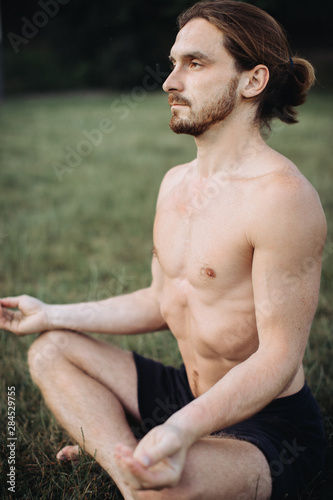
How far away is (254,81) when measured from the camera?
1696 mm

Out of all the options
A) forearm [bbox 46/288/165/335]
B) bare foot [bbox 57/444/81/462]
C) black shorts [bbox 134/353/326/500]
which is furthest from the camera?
forearm [bbox 46/288/165/335]

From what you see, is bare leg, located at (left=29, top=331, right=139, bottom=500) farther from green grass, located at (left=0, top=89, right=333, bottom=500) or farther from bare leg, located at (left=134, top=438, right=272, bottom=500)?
bare leg, located at (left=134, top=438, right=272, bottom=500)

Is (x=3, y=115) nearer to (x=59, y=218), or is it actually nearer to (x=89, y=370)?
(x=59, y=218)

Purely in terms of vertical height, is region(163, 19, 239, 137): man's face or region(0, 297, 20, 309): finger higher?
region(163, 19, 239, 137): man's face

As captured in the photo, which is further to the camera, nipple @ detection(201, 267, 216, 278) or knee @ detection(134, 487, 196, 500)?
nipple @ detection(201, 267, 216, 278)

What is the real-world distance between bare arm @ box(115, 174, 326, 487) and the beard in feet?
1.15

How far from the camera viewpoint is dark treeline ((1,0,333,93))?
1852 centimetres

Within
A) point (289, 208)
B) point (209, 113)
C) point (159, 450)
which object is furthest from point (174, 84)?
point (159, 450)

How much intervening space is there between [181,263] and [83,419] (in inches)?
25.5

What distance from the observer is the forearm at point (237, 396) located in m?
1.29

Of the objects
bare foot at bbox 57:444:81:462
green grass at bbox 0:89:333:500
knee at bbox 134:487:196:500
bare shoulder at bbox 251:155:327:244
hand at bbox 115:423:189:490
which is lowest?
green grass at bbox 0:89:333:500

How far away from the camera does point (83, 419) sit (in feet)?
5.82

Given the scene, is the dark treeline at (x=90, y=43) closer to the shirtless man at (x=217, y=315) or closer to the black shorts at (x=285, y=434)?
the shirtless man at (x=217, y=315)

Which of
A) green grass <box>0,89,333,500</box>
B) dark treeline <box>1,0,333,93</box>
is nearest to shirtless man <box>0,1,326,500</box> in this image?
green grass <box>0,89,333,500</box>
